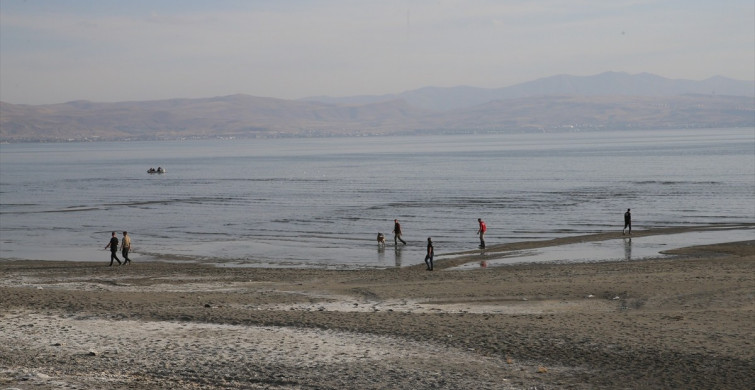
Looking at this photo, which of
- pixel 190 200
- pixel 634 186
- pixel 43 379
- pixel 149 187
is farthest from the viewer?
pixel 149 187

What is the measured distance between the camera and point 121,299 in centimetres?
2405

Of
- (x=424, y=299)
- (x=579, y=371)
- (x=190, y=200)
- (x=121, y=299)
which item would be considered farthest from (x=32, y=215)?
(x=579, y=371)

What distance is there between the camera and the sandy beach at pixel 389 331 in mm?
15219

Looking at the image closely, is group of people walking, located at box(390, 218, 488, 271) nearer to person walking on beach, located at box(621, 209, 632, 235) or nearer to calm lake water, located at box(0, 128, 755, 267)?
calm lake water, located at box(0, 128, 755, 267)

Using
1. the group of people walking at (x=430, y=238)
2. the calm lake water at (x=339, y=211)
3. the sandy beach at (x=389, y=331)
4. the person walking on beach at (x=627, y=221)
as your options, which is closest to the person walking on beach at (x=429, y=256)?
the group of people walking at (x=430, y=238)

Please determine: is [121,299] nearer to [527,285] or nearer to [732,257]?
[527,285]

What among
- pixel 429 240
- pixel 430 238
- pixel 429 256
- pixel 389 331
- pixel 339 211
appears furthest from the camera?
pixel 339 211

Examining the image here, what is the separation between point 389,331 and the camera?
19.2m

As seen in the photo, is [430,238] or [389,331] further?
[430,238]

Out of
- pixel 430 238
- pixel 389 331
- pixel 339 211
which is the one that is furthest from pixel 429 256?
pixel 339 211

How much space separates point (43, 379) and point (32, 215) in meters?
52.2

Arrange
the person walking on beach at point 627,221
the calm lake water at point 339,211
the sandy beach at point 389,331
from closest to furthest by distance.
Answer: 1. the sandy beach at point 389,331
2. the calm lake water at point 339,211
3. the person walking on beach at point 627,221

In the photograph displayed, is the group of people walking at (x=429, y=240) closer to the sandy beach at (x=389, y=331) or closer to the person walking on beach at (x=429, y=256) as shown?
the person walking on beach at (x=429, y=256)

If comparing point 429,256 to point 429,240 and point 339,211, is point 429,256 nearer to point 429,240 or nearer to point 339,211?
point 429,240
